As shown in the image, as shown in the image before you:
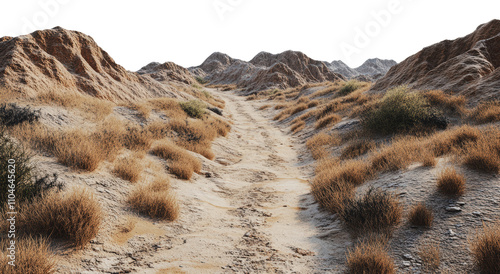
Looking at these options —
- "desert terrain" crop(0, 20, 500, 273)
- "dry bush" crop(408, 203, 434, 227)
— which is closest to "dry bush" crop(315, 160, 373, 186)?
"desert terrain" crop(0, 20, 500, 273)

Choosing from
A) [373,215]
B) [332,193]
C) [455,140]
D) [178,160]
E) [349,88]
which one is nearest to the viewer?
[373,215]

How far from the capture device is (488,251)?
259 cm

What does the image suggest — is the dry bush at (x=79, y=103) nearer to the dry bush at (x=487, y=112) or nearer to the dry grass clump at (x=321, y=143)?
the dry grass clump at (x=321, y=143)

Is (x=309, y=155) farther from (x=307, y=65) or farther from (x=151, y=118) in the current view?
(x=307, y=65)

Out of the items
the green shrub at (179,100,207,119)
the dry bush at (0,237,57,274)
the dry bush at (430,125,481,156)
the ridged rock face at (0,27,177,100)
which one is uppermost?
the ridged rock face at (0,27,177,100)

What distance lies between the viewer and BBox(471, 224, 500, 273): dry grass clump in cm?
251

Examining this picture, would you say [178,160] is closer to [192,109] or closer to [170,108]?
[170,108]

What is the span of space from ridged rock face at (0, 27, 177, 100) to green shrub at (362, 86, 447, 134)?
500 inches

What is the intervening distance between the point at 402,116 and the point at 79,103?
12387 mm

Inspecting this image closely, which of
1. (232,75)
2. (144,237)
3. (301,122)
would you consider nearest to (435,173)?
(144,237)

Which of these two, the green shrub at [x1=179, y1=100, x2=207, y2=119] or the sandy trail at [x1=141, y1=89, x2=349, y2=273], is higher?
the green shrub at [x1=179, y1=100, x2=207, y2=119]

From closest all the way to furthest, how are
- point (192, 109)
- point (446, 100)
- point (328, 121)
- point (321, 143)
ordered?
point (446, 100), point (321, 143), point (328, 121), point (192, 109)

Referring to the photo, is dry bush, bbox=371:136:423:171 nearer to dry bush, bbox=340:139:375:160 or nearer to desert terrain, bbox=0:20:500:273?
desert terrain, bbox=0:20:500:273

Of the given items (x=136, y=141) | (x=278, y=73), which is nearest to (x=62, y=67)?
(x=136, y=141)
